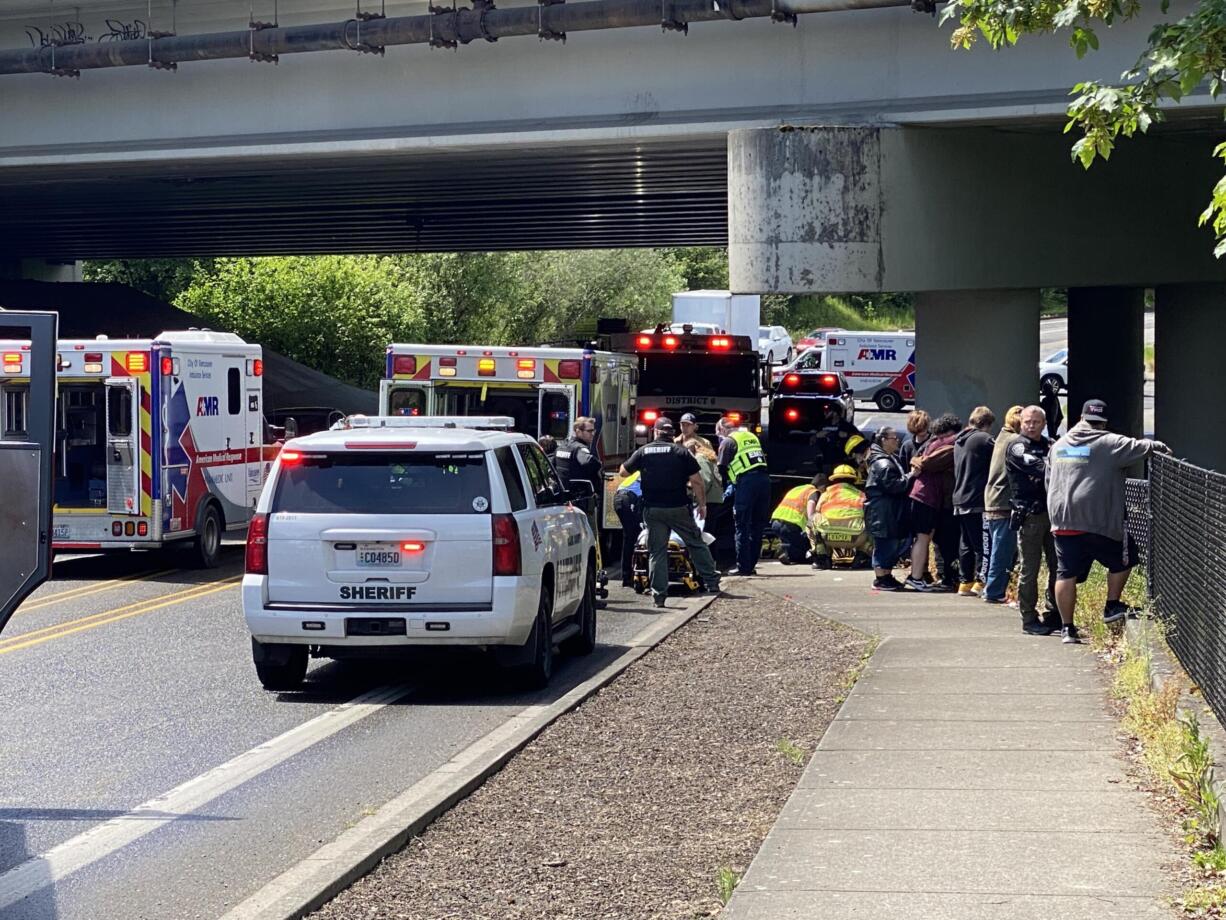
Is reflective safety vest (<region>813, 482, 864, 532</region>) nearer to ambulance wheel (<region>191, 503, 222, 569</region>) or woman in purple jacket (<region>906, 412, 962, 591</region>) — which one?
woman in purple jacket (<region>906, 412, 962, 591</region>)

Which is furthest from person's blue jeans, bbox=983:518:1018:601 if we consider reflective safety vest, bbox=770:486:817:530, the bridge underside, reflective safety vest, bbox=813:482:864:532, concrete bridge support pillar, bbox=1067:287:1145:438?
concrete bridge support pillar, bbox=1067:287:1145:438

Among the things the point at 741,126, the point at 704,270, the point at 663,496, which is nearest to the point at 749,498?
the point at 663,496

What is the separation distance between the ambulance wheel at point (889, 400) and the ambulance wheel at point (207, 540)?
4127 centimetres

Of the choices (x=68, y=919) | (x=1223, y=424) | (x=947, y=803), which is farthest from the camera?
(x=1223, y=424)

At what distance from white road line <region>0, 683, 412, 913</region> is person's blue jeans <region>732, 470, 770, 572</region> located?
329 inches

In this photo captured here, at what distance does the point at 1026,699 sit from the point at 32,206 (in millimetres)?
30479

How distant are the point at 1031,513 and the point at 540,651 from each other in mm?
4367

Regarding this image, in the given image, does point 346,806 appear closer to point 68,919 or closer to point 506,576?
point 68,919

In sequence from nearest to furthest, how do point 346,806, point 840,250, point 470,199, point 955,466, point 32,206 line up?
1. point 346,806
2. point 955,466
3. point 840,250
4. point 470,199
5. point 32,206

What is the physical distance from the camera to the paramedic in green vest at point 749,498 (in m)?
19.2

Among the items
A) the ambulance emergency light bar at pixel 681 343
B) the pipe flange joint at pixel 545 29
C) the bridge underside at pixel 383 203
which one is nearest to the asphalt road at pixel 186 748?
the pipe flange joint at pixel 545 29

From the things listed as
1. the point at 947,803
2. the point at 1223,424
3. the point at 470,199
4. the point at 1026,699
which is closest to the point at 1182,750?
the point at 947,803

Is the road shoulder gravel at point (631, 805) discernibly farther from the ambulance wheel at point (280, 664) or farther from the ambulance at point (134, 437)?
the ambulance at point (134, 437)

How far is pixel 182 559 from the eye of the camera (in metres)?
20.6
